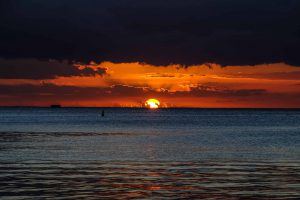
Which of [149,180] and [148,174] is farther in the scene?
[148,174]

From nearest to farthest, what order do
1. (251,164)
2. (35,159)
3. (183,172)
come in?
(183,172)
(251,164)
(35,159)

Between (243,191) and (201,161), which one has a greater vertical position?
(201,161)

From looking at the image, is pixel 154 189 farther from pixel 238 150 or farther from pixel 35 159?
pixel 238 150

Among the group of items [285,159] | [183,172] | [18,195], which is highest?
→ [285,159]

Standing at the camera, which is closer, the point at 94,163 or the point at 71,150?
the point at 94,163

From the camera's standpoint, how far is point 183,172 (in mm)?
46344

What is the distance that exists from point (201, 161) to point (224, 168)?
7251mm

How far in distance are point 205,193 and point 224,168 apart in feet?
48.2

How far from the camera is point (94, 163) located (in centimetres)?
5391

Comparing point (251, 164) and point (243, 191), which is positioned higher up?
point (251, 164)

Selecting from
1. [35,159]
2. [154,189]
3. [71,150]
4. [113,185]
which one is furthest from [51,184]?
[71,150]

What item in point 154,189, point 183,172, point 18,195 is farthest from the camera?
point 183,172

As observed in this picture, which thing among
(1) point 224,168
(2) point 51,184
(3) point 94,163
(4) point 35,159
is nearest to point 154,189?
(2) point 51,184

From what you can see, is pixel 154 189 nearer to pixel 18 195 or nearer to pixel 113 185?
pixel 113 185
